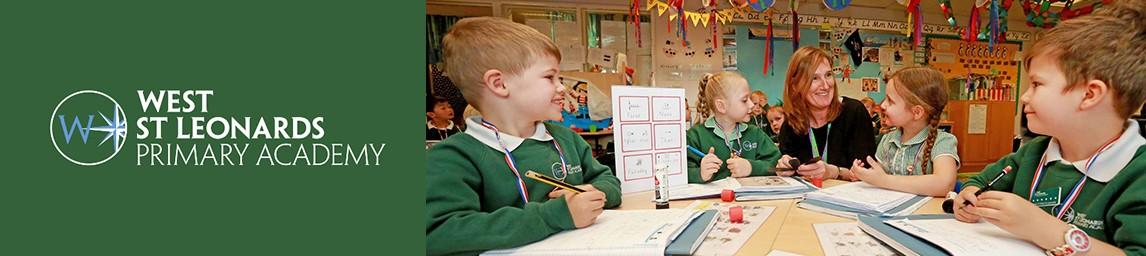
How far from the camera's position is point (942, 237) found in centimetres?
66

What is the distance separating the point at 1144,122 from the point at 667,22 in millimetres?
3073

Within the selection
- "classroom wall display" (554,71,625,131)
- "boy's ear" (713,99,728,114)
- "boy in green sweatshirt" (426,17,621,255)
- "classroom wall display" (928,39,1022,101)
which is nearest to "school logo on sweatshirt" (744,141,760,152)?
"boy's ear" (713,99,728,114)

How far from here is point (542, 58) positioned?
3.05 feet

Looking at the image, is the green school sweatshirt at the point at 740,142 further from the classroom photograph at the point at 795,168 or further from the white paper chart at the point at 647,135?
the white paper chart at the point at 647,135

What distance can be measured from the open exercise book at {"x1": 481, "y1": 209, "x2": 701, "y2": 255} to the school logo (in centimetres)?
41

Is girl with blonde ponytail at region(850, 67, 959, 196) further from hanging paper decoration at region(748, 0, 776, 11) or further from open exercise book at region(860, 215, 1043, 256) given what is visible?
hanging paper decoration at region(748, 0, 776, 11)

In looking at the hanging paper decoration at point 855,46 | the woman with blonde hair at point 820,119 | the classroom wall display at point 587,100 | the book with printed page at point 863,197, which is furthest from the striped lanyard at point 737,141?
the hanging paper decoration at point 855,46

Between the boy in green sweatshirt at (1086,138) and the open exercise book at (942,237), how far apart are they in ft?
0.08

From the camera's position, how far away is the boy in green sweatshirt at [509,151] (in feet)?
2.28

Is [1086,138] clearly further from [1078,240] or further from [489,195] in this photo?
[489,195]

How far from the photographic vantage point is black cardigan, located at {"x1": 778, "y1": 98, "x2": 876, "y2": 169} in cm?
168

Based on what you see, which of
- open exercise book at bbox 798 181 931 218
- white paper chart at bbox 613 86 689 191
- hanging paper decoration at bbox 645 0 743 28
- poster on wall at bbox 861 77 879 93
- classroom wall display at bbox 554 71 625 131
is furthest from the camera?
poster on wall at bbox 861 77 879 93

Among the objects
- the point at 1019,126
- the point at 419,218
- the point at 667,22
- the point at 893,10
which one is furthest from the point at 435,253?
the point at 1019,126

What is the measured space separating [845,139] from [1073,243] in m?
1.20
